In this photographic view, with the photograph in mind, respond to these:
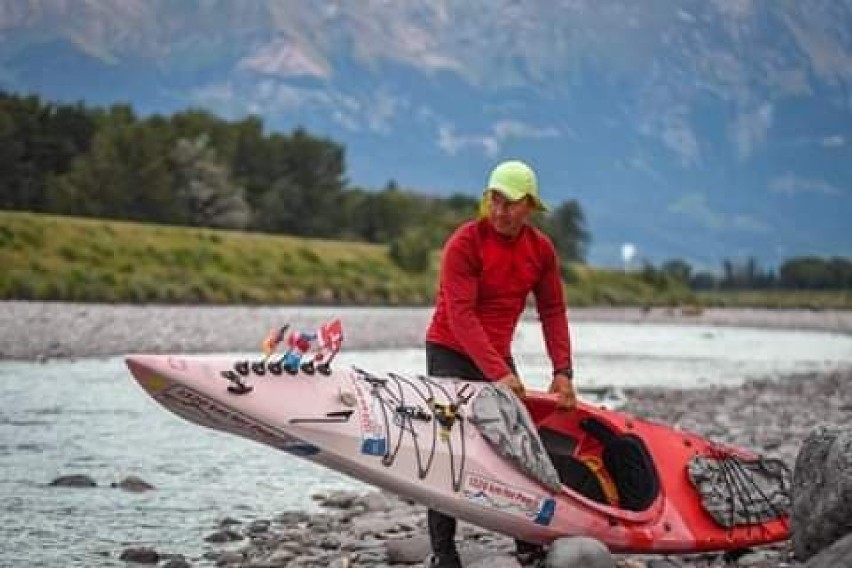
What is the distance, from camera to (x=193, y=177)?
317 ft

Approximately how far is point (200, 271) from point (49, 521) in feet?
209

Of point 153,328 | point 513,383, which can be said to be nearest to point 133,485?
point 513,383

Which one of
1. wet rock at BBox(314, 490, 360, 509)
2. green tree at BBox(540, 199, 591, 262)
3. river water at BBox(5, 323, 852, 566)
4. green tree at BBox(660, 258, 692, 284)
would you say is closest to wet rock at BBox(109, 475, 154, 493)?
river water at BBox(5, 323, 852, 566)

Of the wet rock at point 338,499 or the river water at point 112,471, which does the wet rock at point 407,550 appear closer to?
the river water at point 112,471

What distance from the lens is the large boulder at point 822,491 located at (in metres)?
7.76

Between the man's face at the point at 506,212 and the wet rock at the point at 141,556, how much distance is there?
3804 millimetres

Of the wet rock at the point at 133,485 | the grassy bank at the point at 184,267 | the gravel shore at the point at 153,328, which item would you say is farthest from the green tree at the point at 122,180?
the wet rock at the point at 133,485

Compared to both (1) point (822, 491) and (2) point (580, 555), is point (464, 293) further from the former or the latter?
(1) point (822, 491)

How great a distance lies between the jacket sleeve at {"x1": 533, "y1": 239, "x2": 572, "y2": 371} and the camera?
8781 millimetres

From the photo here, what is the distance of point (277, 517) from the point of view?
1227 cm

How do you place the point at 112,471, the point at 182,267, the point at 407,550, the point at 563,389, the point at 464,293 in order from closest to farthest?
the point at 464,293, the point at 563,389, the point at 407,550, the point at 112,471, the point at 182,267

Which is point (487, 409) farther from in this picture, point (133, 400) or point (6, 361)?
point (6, 361)

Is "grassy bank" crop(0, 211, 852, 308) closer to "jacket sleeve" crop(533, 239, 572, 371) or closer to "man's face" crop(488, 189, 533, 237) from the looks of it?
"jacket sleeve" crop(533, 239, 572, 371)

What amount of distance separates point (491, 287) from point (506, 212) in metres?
0.49
